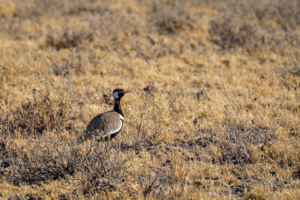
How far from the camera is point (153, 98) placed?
654 cm

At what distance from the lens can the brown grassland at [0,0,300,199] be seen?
3.96 meters

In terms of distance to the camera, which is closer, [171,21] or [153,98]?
[153,98]

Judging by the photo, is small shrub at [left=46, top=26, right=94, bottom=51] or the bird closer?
the bird

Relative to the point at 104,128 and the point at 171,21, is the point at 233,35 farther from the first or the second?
the point at 104,128

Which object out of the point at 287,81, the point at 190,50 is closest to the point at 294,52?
the point at 287,81

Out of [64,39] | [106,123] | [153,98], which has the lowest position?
[153,98]

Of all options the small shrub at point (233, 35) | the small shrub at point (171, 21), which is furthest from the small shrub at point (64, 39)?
the small shrub at point (233, 35)

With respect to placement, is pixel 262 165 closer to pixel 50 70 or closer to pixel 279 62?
pixel 279 62

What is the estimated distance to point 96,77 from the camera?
755cm

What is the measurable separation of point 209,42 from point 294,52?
7.98ft

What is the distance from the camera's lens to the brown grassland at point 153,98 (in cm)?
396

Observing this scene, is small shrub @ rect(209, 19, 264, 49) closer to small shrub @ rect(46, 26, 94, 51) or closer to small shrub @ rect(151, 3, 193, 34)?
small shrub @ rect(151, 3, 193, 34)

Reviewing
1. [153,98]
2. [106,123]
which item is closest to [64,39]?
[153,98]

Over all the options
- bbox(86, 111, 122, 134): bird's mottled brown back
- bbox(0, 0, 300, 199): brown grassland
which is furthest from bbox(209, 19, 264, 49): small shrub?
bbox(86, 111, 122, 134): bird's mottled brown back
